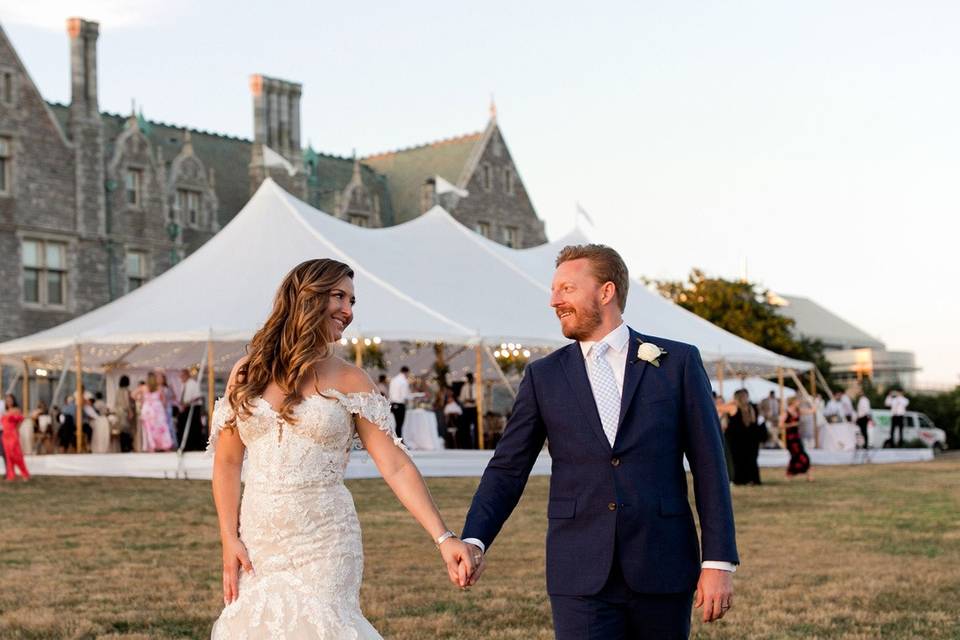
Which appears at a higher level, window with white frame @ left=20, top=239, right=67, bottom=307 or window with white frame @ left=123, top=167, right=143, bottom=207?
window with white frame @ left=123, top=167, right=143, bottom=207

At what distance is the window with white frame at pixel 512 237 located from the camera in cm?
4453

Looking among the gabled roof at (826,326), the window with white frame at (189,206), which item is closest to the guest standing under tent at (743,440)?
the window with white frame at (189,206)

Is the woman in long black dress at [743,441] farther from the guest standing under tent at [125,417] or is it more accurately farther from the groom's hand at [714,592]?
the groom's hand at [714,592]

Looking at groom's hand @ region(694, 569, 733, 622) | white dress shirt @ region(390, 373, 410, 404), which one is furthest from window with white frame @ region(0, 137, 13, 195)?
groom's hand @ region(694, 569, 733, 622)

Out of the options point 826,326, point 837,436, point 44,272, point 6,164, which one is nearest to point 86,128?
point 6,164

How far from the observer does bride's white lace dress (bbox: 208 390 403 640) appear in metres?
4.12

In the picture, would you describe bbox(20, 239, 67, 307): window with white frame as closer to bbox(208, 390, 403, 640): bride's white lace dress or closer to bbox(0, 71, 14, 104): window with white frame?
bbox(0, 71, 14, 104): window with white frame

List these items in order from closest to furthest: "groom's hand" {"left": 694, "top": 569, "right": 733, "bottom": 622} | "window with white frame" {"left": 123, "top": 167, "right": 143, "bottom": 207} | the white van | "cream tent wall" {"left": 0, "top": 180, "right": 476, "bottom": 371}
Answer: "groom's hand" {"left": 694, "top": 569, "right": 733, "bottom": 622} < "cream tent wall" {"left": 0, "top": 180, "right": 476, "bottom": 371} < "window with white frame" {"left": 123, "top": 167, "right": 143, "bottom": 207} < the white van

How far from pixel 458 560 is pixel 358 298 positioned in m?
17.8

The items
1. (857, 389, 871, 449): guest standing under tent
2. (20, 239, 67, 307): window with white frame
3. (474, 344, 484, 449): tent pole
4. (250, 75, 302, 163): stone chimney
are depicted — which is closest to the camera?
(474, 344, 484, 449): tent pole

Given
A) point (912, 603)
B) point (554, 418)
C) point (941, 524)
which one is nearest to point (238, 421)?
point (554, 418)

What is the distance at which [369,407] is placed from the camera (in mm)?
4250

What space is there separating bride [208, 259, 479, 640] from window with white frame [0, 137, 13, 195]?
2925 cm

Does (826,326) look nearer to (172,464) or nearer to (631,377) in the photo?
(172,464)
